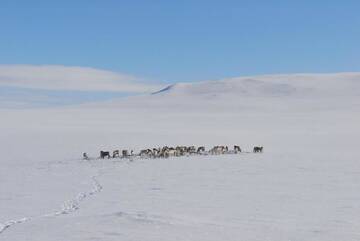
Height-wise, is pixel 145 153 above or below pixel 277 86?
below

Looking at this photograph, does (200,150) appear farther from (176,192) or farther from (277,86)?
(277,86)

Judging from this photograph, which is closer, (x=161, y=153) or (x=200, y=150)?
(x=161, y=153)

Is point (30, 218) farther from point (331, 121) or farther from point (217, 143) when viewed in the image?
point (331, 121)

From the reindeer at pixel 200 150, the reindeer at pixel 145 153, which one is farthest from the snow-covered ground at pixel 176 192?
the reindeer at pixel 200 150

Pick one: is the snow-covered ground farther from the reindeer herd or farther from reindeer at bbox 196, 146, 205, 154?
reindeer at bbox 196, 146, 205, 154

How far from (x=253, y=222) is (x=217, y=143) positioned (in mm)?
21327

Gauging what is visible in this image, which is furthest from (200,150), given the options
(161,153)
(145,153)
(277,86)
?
(277,86)

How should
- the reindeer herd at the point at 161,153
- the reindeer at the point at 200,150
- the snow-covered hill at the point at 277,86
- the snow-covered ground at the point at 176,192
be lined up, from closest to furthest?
1. the snow-covered ground at the point at 176,192
2. the reindeer herd at the point at 161,153
3. the reindeer at the point at 200,150
4. the snow-covered hill at the point at 277,86

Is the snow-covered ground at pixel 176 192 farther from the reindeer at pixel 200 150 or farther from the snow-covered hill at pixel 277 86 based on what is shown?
the snow-covered hill at pixel 277 86

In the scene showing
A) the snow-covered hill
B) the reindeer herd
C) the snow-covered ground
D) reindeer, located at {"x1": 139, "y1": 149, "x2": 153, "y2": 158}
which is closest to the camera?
the snow-covered ground

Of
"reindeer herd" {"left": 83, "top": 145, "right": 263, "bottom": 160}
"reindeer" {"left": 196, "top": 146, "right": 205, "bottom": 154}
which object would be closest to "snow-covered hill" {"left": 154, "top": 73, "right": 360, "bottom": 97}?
"reindeer" {"left": 196, "top": 146, "right": 205, "bottom": 154}

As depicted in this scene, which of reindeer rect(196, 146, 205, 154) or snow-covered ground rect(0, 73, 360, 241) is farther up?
reindeer rect(196, 146, 205, 154)

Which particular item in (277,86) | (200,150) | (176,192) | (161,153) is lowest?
(176,192)

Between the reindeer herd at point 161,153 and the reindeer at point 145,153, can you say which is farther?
the reindeer at point 145,153
